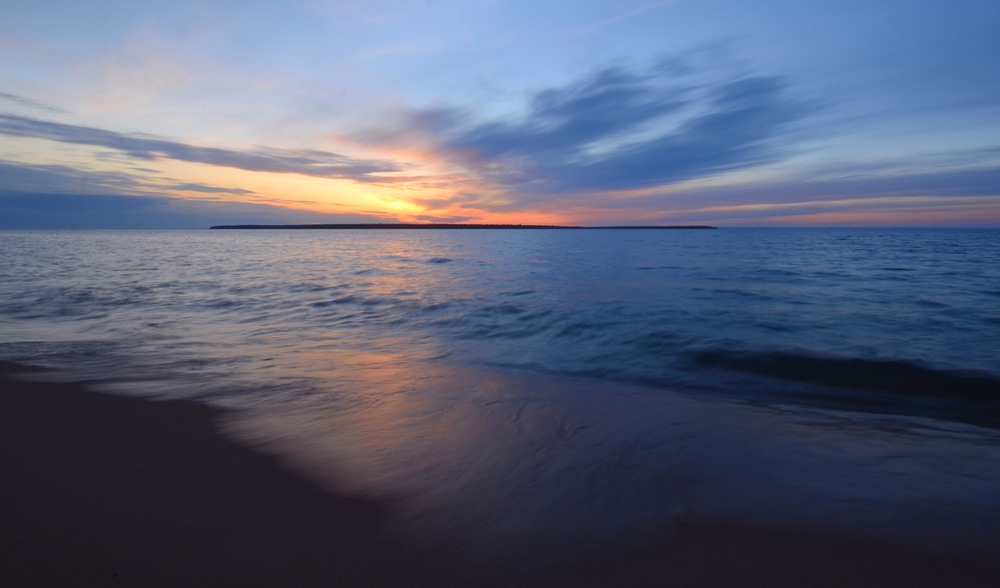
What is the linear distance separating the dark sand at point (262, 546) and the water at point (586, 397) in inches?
11.1

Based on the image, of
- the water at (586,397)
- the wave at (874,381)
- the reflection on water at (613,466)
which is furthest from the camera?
the wave at (874,381)

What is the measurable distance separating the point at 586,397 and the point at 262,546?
4953 millimetres

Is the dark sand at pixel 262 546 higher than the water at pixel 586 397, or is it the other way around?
the dark sand at pixel 262 546

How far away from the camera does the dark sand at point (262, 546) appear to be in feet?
10.2

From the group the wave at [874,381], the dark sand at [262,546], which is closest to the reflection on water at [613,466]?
the dark sand at [262,546]

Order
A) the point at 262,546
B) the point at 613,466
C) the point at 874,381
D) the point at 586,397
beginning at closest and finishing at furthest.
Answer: the point at 262,546
the point at 613,466
the point at 586,397
the point at 874,381

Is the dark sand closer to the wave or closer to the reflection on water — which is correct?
the reflection on water

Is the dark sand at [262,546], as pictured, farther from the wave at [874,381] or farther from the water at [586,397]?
the wave at [874,381]

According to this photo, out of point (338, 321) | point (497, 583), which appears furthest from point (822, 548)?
point (338, 321)

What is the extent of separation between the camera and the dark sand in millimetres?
3102

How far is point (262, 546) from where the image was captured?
11.1 ft

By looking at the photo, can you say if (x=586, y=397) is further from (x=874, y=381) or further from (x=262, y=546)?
(x=874, y=381)

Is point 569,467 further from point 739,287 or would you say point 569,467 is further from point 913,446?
point 739,287

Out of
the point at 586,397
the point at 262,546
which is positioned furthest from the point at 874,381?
the point at 262,546
